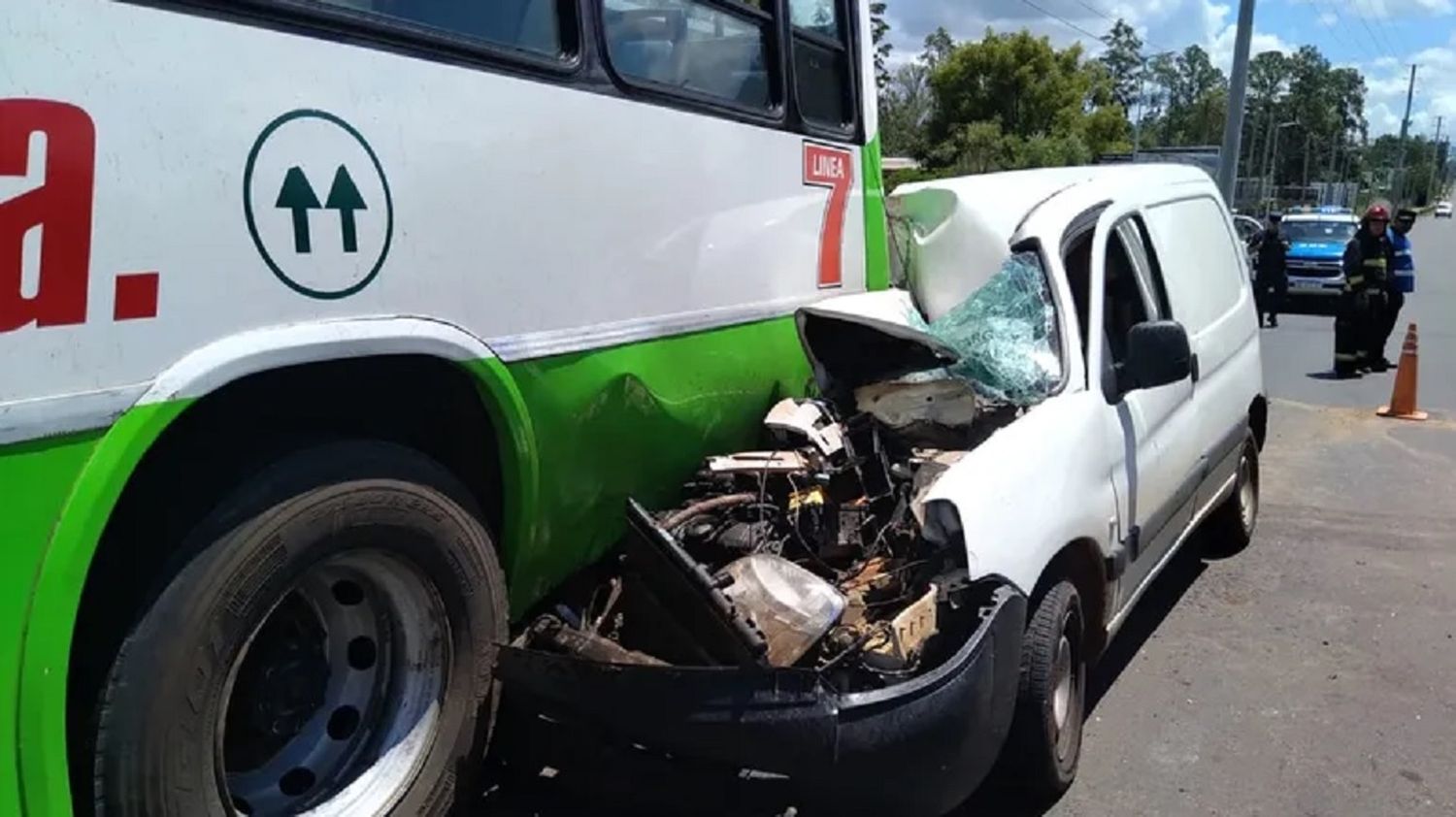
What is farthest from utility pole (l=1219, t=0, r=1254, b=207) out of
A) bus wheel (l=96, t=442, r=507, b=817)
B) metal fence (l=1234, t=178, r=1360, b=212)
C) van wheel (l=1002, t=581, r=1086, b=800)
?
metal fence (l=1234, t=178, r=1360, b=212)

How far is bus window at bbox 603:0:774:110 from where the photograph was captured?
371 centimetres

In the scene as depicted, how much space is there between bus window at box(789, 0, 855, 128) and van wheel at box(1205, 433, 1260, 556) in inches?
121

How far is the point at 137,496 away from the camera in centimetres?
256

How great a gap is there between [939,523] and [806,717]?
0.75m

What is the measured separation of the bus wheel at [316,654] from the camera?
2.40m

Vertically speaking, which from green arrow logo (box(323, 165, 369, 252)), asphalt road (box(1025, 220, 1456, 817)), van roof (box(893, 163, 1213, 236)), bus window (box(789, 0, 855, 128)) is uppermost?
bus window (box(789, 0, 855, 128))

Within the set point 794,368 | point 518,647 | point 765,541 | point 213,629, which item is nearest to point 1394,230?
point 794,368

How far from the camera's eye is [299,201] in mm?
2555

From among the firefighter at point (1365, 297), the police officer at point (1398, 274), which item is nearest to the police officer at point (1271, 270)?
the police officer at point (1398, 274)

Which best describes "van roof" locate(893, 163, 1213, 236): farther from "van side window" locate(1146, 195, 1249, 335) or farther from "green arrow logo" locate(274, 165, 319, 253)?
"green arrow logo" locate(274, 165, 319, 253)

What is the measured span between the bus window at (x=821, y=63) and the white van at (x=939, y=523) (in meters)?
0.60

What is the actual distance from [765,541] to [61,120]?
7.62ft

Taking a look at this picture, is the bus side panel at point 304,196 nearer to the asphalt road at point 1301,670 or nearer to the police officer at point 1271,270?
the asphalt road at point 1301,670

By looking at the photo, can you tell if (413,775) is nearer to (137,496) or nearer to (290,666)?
(290,666)
